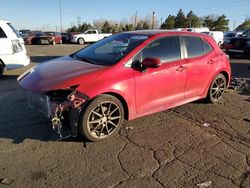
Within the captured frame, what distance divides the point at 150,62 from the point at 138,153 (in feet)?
4.76

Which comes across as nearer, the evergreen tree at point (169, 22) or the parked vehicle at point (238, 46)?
the parked vehicle at point (238, 46)

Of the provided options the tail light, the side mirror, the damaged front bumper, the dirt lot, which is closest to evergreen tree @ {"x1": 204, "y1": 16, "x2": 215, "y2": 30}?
the tail light

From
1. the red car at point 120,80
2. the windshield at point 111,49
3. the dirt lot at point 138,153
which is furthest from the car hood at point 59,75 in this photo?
the dirt lot at point 138,153

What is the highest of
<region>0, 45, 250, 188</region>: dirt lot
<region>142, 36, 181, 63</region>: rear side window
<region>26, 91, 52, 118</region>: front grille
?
<region>142, 36, 181, 63</region>: rear side window

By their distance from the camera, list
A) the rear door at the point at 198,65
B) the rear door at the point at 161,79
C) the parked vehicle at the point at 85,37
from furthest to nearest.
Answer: the parked vehicle at the point at 85,37, the rear door at the point at 198,65, the rear door at the point at 161,79

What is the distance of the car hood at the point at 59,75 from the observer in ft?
13.4

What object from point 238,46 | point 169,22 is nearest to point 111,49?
point 238,46

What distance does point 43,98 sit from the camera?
4117mm

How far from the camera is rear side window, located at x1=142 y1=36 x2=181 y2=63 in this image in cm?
481

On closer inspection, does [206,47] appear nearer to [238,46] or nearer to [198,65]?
[198,65]

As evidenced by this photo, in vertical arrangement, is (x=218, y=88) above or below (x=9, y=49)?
below

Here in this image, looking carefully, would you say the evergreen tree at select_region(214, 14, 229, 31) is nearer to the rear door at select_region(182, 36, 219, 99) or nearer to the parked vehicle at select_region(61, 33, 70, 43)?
the parked vehicle at select_region(61, 33, 70, 43)

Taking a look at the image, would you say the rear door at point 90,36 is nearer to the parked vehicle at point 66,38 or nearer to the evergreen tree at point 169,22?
the parked vehicle at point 66,38

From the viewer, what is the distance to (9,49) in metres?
8.77
